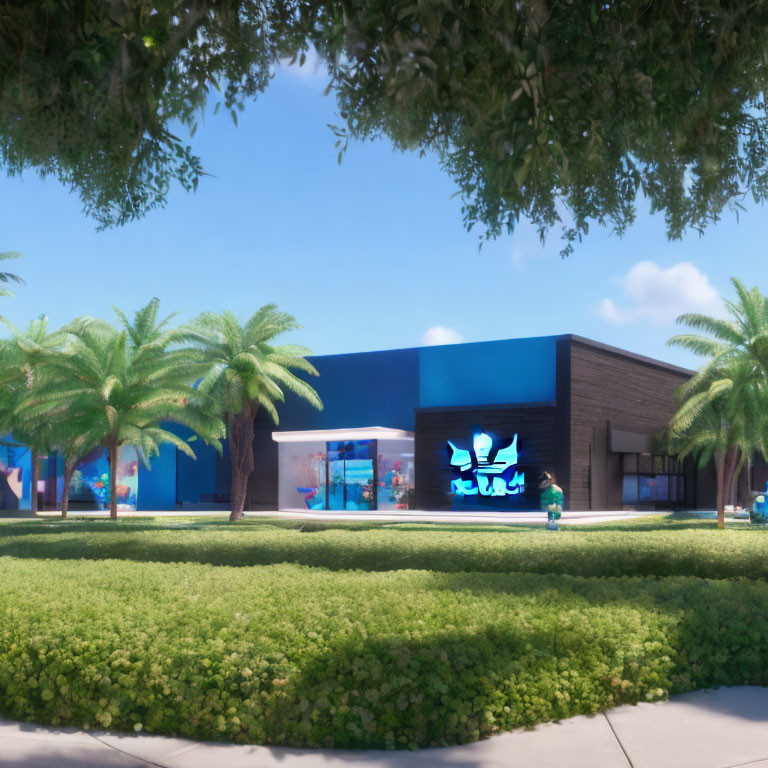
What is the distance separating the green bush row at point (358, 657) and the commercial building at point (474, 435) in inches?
969

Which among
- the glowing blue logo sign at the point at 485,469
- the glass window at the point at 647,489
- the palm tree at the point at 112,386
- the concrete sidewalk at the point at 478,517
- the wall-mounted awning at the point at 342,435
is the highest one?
the palm tree at the point at 112,386

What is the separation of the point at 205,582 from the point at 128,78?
17.9 feet

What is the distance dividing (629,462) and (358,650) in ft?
105

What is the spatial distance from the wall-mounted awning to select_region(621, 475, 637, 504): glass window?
9.07m

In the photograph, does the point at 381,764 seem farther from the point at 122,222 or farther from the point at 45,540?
the point at 45,540

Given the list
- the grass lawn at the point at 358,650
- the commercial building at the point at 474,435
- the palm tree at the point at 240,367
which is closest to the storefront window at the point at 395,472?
the commercial building at the point at 474,435

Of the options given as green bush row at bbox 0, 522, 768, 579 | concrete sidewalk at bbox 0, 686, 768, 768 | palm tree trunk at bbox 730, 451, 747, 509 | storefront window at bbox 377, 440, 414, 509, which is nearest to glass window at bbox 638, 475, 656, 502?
palm tree trunk at bbox 730, 451, 747, 509

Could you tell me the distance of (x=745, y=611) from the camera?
7922 millimetres

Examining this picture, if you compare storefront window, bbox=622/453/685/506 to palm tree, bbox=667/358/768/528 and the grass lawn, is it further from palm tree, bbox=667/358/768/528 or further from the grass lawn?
the grass lawn

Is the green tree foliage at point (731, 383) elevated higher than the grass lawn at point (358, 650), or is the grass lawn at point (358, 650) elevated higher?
the green tree foliage at point (731, 383)

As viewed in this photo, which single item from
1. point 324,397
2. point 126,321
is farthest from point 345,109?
point 324,397

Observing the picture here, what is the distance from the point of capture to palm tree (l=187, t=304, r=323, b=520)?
30.7 m

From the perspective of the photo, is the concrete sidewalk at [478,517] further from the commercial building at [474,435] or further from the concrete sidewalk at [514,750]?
the concrete sidewalk at [514,750]

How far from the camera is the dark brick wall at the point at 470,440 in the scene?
3281cm
